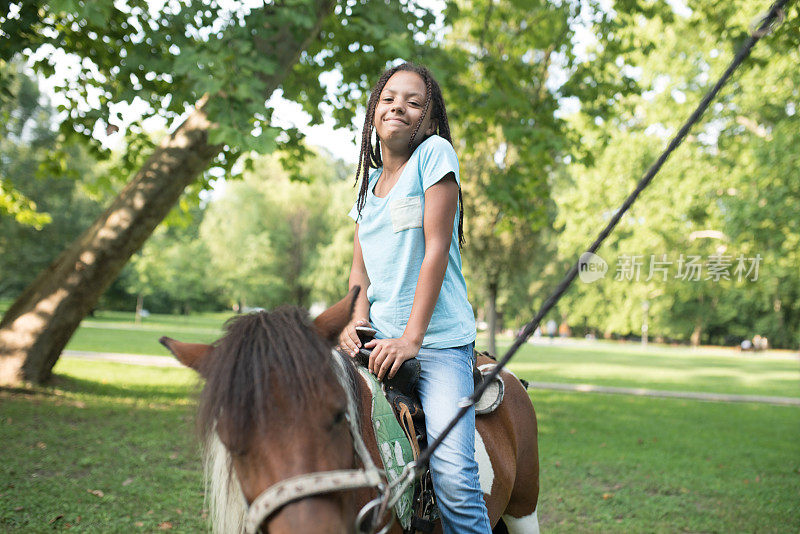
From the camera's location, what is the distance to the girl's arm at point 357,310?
219 centimetres

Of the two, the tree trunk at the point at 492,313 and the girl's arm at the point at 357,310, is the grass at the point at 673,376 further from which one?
the girl's arm at the point at 357,310

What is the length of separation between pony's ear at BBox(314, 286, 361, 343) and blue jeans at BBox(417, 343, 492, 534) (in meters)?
0.65

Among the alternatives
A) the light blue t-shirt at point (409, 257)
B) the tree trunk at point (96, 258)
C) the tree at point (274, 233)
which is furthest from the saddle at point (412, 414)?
the tree at point (274, 233)

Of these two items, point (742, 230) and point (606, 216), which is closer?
point (742, 230)

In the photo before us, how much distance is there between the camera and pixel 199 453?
174cm

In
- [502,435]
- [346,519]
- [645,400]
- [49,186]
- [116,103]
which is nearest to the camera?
[346,519]

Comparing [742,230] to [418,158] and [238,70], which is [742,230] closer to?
[238,70]

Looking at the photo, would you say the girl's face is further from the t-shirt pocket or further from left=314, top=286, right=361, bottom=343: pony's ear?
left=314, top=286, right=361, bottom=343: pony's ear

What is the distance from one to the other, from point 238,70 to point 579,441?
24.6 ft

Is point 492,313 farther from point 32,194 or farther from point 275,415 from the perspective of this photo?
point 32,194

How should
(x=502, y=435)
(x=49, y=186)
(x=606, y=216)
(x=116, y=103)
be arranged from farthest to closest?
(x=49, y=186) < (x=606, y=216) < (x=116, y=103) < (x=502, y=435)

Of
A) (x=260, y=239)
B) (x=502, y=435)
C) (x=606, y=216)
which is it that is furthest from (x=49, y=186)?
(x=502, y=435)

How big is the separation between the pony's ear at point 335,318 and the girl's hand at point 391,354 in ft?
1.31

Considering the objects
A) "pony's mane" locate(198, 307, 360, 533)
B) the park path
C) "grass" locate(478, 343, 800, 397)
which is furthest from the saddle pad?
"grass" locate(478, 343, 800, 397)
